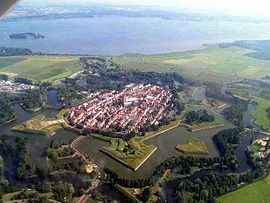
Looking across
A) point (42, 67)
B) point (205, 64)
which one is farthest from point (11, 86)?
point (205, 64)

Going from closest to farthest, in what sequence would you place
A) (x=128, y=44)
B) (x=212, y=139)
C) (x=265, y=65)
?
1. (x=212, y=139)
2. (x=265, y=65)
3. (x=128, y=44)

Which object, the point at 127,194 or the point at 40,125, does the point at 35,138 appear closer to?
the point at 40,125

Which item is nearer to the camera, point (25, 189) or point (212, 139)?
point (25, 189)

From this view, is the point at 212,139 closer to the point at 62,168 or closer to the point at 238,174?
the point at 238,174

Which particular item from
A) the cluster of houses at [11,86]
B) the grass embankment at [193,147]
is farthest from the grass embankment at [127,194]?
the cluster of houses at [11,86]

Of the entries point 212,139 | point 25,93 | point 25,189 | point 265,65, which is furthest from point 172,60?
point 25,189

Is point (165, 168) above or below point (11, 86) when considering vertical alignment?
above

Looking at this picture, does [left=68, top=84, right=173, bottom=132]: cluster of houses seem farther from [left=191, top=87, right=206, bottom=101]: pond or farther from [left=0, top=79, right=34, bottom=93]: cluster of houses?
[left=0, top=79, right=34, bottom=93]: cluster of houses
